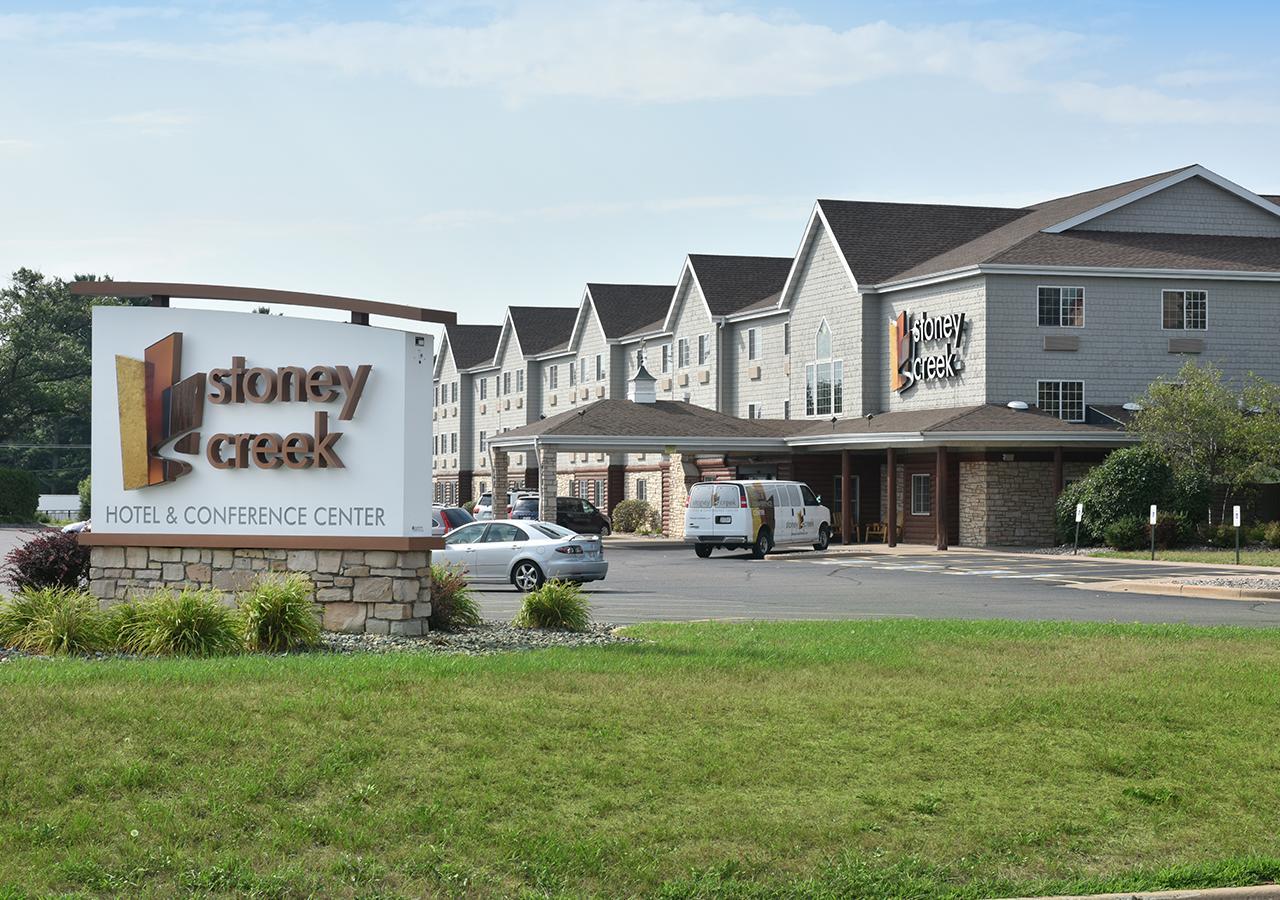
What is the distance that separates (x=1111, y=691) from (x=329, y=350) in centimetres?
897

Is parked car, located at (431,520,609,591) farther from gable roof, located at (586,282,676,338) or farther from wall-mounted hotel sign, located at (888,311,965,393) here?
gable roof, located at (586,282,676,338)

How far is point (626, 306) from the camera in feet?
251

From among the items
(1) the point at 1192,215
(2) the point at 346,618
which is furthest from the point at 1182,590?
(1) the point at 1192,215

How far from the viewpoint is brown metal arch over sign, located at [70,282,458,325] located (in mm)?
17312

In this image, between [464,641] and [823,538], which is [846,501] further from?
[464,641]

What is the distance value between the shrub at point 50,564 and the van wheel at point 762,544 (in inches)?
1002

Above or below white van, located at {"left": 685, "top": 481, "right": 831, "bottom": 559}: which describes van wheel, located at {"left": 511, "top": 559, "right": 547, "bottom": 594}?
below

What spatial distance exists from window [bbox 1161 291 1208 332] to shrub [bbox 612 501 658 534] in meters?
23.2

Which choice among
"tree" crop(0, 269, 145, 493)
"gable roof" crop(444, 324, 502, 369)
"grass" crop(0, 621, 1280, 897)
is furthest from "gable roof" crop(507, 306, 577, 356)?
"grass" crop(0, 621, 1280, 897)

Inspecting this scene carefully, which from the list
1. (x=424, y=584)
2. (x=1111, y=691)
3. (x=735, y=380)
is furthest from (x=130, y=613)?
(x=735, y=380)

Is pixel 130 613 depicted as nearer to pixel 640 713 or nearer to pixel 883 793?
pixel 640 713

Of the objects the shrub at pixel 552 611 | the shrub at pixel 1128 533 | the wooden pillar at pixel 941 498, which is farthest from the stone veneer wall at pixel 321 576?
the wooden pillar at pixel 941 498

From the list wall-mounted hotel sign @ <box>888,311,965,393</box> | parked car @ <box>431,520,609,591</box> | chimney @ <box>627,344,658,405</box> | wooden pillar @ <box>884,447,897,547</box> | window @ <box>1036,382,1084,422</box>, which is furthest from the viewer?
chimney @ <box>627,344,658,405</box>

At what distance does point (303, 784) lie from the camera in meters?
9.33
